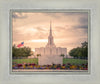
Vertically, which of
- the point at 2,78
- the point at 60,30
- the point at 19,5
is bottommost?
the point at 2,78

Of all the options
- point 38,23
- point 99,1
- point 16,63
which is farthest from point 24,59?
point 99,1

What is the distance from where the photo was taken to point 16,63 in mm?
2506

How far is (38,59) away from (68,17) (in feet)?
2.27

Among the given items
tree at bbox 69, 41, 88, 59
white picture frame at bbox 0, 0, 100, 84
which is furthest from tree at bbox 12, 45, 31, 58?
tree at bbox 69, 41, 88, 59

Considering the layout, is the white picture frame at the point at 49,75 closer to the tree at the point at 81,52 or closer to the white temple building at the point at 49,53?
the tree at the point at 81,52

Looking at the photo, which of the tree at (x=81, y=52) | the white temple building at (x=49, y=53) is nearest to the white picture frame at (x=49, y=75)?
the tree at (x=81, y=52)

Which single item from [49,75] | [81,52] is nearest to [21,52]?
[49,75]

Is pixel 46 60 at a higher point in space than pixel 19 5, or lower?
lower

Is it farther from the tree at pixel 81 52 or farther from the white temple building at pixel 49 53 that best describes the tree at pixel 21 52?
the tree at pixel 81 52

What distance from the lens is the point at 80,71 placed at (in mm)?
2514

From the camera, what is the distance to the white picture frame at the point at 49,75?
2.43 meters

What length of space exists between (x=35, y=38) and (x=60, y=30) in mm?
351

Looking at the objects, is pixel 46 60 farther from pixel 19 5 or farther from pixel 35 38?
pixel 19 5

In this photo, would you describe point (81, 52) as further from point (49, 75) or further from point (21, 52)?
point (21, 52)
